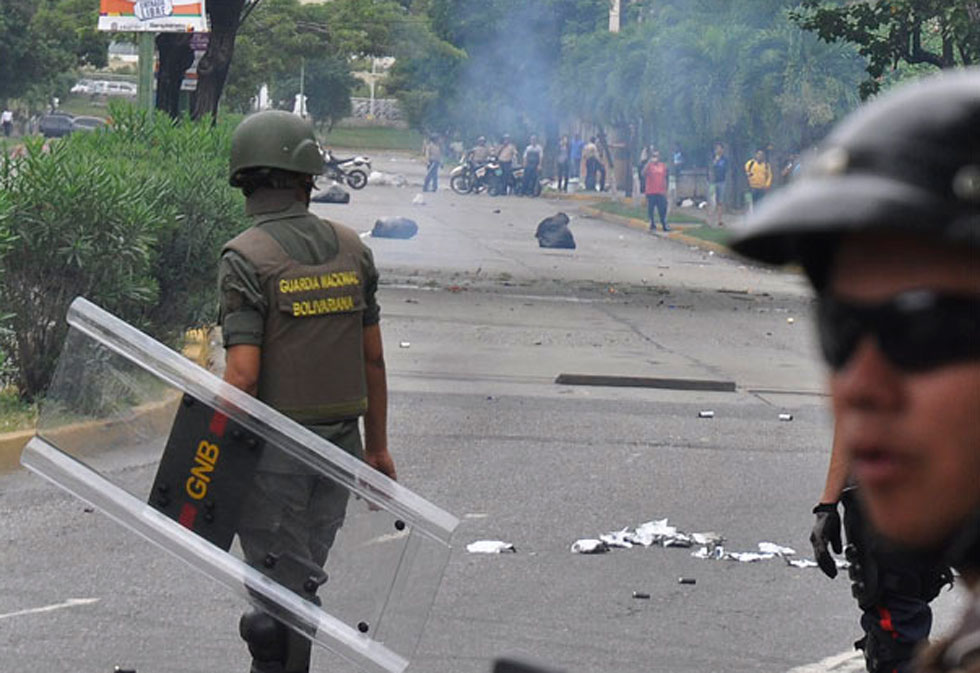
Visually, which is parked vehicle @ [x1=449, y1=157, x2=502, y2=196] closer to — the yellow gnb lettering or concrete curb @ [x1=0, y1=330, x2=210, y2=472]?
concrete curb @ [x1=0, y1=330, x2=210, y2=472]

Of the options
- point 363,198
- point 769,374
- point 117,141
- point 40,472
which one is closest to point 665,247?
point 363,198

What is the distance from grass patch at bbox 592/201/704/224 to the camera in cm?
4610

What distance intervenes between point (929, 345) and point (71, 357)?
415 cm

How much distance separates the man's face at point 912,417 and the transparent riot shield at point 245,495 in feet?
12.7

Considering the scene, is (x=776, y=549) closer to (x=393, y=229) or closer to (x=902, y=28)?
(x=902, y=28)

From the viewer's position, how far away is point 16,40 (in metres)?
62.9

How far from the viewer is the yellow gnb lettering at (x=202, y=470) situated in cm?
508

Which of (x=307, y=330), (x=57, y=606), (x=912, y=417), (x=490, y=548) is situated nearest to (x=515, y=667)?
(x=912, y=417)

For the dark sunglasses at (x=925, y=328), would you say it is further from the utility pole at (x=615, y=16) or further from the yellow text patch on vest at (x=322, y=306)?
the utility pole at (x=615, y=16)

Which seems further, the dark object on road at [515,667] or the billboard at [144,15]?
the billboard at [144,15]

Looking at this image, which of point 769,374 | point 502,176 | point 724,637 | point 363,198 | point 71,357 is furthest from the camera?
point 502,176

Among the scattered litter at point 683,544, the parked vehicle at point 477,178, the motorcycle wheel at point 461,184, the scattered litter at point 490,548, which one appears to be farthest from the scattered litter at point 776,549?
the motorcycle wheel at point 461,184

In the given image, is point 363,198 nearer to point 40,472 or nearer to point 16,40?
point 16,40

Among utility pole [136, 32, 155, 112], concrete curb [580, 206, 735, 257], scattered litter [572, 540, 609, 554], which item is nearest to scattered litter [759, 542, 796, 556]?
scattered litter [572, 540, 609, 554]
